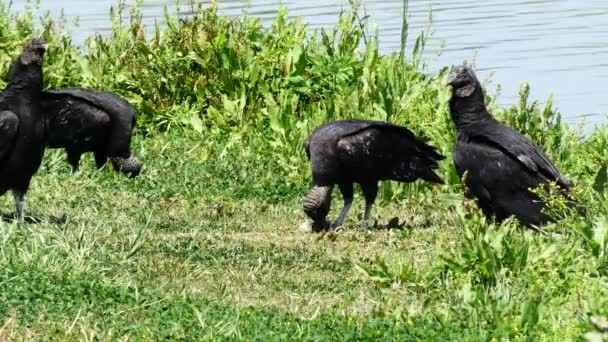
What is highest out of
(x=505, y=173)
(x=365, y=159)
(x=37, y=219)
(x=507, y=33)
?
(x=505, y=173)

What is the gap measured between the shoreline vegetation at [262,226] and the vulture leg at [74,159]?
11cm

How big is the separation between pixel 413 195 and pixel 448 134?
651mm

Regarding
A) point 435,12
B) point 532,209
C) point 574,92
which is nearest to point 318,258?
point 532,209

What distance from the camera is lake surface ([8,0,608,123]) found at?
16453 mm

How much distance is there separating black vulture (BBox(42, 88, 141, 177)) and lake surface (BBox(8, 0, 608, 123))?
382cm

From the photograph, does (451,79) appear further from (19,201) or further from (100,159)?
(100,159)

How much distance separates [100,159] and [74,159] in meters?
0.32

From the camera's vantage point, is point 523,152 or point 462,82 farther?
point 462,82

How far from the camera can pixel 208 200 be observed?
10.9 meters

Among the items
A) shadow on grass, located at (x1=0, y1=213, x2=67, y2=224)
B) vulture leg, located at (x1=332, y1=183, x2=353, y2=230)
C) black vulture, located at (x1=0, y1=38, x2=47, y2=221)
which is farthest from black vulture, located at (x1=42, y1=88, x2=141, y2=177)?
vulture leg, located at (x1=332, y1=183, x2=353, y2=230)

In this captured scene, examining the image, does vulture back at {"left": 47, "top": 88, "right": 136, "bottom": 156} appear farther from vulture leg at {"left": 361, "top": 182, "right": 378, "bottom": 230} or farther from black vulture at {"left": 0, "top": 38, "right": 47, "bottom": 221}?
vulture leg at {"left": 361, "top": 182, "right": 378, "bottom": 230}

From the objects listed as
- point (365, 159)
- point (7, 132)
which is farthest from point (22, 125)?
point (365, 159)

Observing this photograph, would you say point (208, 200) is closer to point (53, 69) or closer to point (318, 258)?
point (318, 258)

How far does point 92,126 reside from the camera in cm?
1157
